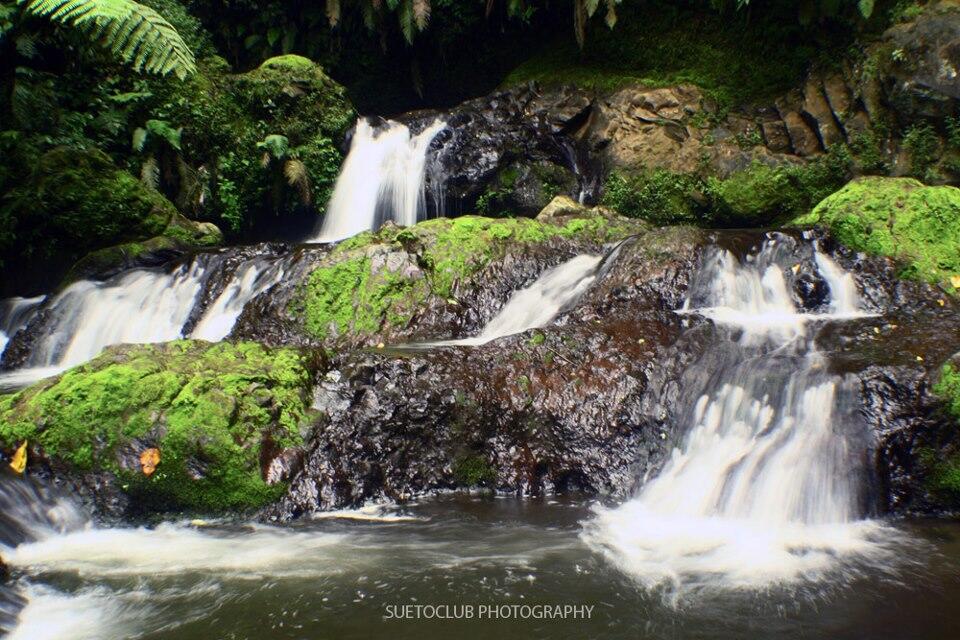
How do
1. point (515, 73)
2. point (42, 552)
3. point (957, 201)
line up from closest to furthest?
point (42, 552) < point (957, 201) < point (515, 73)

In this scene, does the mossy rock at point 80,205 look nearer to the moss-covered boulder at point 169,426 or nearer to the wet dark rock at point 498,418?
the moss-covered boulder at point 169,426

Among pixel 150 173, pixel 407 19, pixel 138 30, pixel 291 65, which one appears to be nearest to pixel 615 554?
pixel 138 30

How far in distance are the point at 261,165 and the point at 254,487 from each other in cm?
852

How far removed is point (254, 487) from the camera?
4410 millimetres

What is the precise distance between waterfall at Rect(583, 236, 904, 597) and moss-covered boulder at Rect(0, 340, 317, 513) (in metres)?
2.16

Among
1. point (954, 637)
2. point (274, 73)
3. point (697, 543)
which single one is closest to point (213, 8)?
point (274, 73)

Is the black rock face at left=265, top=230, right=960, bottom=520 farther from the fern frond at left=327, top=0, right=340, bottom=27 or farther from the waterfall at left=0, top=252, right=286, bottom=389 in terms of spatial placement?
the fern frond at left=327, top=0, right=340, bottom=27

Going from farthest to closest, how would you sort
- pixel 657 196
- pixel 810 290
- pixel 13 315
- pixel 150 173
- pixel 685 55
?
pixel 685 55 → pixel 657 196 → pixel 150 173 → pixel 13 315 → pixel 810 290

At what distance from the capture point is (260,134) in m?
12.1

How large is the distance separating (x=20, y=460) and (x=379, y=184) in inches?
330

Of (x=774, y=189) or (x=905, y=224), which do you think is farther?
(x=774, y=189)

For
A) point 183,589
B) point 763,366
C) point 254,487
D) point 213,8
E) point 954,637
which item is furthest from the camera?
point 213,8

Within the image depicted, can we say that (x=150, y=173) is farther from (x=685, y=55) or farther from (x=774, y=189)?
(x=774, y=189)

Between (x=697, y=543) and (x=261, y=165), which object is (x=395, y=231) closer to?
(x=261, y=165)
